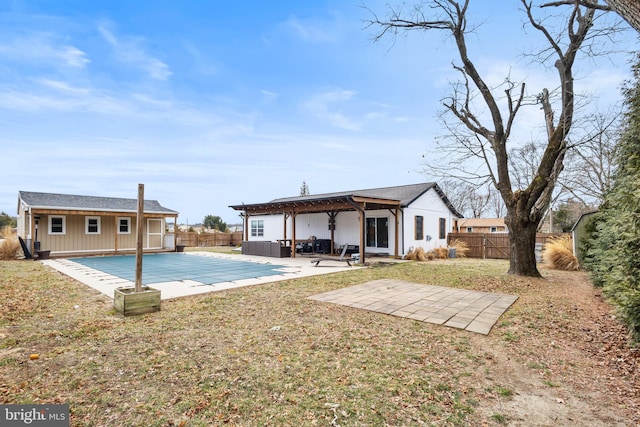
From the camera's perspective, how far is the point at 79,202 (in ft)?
57.8

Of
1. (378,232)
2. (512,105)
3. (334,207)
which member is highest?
(512,105)

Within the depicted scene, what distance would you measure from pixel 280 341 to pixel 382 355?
4.01 feet

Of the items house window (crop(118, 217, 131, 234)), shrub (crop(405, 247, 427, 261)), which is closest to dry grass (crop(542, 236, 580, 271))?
shrub (crop(405, 247, 427, 261))

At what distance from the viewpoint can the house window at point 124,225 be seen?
18.2m

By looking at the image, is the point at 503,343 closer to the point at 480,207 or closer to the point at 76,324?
the point at 76,324

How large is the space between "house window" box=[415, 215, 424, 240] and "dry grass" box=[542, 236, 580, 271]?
5.41 meters

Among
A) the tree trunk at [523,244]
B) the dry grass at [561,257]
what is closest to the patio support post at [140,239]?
the tree trunk at [523,244]

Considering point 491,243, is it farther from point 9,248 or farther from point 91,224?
point 9,248

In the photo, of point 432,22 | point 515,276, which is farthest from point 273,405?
point 432,22

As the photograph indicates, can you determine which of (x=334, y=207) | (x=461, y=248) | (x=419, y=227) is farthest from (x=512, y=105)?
(x=461, y=248)

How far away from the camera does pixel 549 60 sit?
859 cm

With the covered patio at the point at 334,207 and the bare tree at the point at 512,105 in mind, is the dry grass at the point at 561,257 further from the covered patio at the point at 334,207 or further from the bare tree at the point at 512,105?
the covered patio at the point at 334,207
